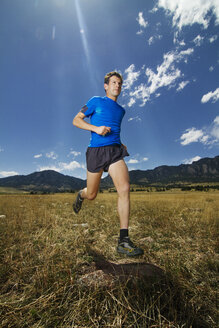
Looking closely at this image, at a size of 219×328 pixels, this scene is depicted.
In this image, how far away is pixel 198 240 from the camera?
11.1 feet

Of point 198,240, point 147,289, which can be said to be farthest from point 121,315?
point 198,240

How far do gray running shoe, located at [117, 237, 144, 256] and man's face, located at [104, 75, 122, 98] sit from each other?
315 centimetres

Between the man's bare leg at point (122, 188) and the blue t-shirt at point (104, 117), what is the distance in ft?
1.87

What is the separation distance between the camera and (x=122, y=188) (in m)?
3.12

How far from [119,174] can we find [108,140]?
0.80m

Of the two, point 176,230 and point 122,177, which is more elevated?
point 122,177

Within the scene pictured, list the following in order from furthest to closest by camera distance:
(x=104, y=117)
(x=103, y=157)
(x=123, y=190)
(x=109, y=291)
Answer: (x=104, y=117)
(x=103, y=157)
(x=123, y=190)
(x=109, y=291)

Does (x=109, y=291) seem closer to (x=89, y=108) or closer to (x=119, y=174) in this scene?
(x=119, y=174)

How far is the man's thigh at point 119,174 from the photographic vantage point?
3.15m

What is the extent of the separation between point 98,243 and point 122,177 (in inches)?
60.1

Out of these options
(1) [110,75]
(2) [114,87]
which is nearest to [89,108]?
(2) [114,87]

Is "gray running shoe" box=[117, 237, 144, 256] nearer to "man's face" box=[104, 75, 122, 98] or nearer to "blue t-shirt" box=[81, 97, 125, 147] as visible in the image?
"blue t-shirt" box=[81, 97, 125, 147]

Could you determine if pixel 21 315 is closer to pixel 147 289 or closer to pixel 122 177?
pixel 147 289

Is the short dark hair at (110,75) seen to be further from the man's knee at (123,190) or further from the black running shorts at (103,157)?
the man's knee at (123,190)
